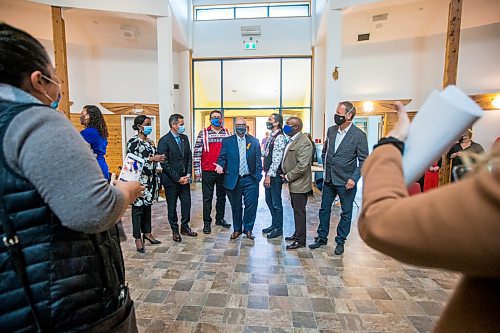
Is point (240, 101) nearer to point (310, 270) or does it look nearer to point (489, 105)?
point (489, 105)

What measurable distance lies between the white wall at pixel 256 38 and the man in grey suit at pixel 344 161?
5653 millimetres

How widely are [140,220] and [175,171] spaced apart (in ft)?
2.31

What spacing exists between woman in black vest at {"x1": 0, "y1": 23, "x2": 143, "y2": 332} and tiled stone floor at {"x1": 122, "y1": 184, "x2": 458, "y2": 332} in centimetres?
139

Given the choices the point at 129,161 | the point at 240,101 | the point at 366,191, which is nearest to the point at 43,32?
the point at 240,101

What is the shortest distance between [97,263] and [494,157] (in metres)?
0.96

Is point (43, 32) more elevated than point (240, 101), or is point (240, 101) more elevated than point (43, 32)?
point (43, 32)

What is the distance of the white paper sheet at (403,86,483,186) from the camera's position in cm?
56

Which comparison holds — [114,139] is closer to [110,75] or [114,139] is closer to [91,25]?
[110,75]

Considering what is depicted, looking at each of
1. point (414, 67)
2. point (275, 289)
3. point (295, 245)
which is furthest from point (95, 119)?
point (414, 67)

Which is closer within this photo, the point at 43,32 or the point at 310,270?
the point at 310,270

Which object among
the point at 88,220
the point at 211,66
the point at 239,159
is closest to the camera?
the point at 88,220

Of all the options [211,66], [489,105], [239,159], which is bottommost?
[239,159]

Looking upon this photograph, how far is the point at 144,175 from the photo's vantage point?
3.17m

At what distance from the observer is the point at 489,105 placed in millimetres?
6336
